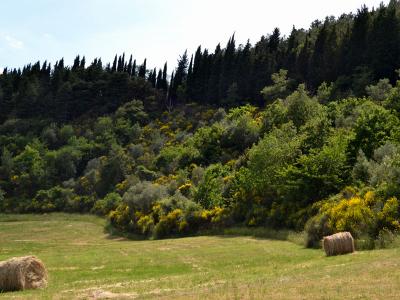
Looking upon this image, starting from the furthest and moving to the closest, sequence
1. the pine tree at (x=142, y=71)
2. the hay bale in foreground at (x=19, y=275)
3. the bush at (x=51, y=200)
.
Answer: the pine tree at (x=142, y=71)
the bush at (x=51, y=200)
the hay bale in foreground at (x=19, y=275)

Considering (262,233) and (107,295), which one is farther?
(262,233)

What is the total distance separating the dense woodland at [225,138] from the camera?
143ft

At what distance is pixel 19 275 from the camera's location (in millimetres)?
21203

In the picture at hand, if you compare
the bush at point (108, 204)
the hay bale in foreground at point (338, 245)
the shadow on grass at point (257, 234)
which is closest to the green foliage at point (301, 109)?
the shadow on grass at point (257, 234)

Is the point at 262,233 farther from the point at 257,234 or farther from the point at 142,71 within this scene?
the point at 142,71

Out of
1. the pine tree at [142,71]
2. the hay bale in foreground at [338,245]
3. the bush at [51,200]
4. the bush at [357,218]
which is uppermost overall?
the pine tree at [142,71]

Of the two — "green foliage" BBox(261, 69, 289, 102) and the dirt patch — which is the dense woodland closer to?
"green foliage" BBox(261, 69, 289, 102)

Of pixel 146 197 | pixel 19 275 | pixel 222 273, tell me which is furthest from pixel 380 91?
pixel 19 275

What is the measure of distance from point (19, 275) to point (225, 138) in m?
62.8

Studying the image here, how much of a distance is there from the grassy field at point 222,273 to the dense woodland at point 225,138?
5982 millimetres

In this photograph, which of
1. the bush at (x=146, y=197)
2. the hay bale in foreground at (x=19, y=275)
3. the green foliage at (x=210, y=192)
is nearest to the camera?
the hay bale in foreground at (x=19, y=275)

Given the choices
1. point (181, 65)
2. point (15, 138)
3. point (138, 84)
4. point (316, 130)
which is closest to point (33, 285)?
point (316, 130)

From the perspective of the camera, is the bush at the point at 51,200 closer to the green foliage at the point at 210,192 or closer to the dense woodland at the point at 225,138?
the dense woodland at the point at 225,138

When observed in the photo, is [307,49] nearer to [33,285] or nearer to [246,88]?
[246,88]
